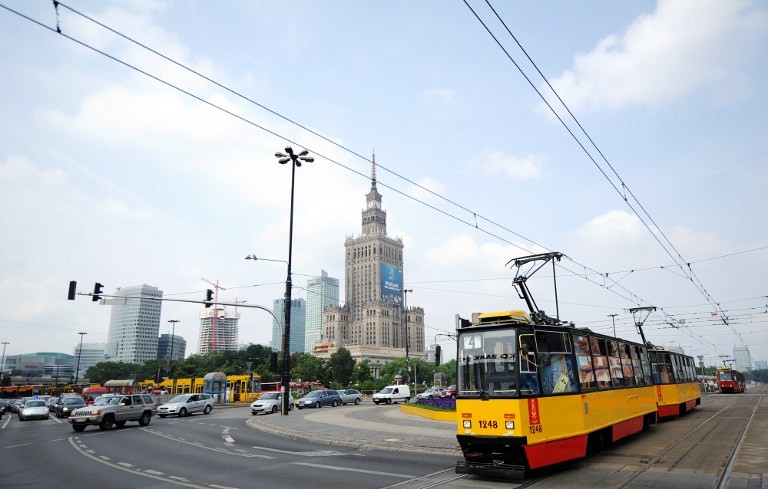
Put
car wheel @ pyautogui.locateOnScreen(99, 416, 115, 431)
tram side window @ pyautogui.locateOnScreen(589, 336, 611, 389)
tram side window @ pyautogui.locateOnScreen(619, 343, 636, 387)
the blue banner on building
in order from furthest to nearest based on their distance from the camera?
the blue banner on building → car wheel @ pyautogui.locateOnScreen(99, 416, 115, 431) → tram side window @ pyautogui.locateOnScreen(619, 343, 636, 387) → tram side window @ pyautogui.locateOnScreen(589, 336, 611, 389)

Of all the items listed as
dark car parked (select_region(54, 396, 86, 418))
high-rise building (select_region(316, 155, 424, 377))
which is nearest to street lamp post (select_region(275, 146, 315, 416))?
dark car parked (select_region(54, 396, 86, 418))

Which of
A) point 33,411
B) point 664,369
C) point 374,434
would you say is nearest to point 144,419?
point 33,411

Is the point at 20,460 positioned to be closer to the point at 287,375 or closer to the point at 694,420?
the point at 287,375

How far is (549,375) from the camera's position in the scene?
10688 mm

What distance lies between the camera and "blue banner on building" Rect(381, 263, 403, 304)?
547 feet

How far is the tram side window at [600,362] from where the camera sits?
12.8 metres

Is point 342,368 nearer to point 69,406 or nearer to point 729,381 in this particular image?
point 729,381

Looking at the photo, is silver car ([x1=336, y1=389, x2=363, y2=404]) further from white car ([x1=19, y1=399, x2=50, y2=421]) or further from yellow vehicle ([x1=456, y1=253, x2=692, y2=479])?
yellow vehicle ([x1=456, y1=253, x2=692, y2=479])

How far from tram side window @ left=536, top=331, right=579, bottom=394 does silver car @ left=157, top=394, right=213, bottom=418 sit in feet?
91.3

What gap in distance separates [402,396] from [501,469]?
40.1 m

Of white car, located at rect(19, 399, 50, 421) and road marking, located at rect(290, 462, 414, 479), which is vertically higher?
road marking, located at rect(290, 462, 414, 479)

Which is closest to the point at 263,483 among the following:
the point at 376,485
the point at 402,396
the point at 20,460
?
the point at 376,485

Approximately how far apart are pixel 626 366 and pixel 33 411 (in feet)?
115

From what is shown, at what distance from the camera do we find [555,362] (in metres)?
11.0
